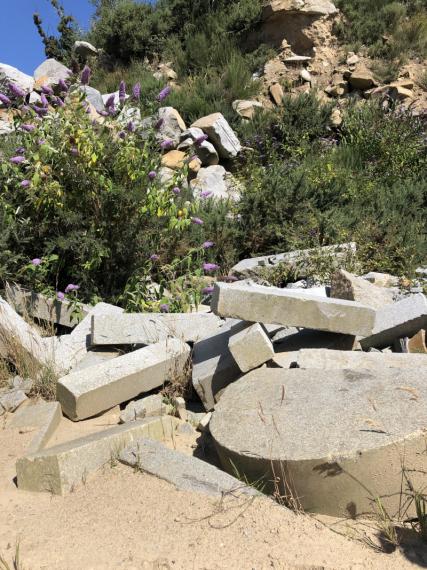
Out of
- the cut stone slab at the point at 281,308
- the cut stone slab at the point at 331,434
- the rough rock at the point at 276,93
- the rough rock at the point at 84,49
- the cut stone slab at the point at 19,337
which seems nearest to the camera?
the cut stone slab at the point at 331,434

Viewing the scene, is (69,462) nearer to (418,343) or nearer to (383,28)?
(418,343)

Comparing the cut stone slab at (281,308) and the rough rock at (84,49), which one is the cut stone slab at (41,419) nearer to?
the cut stone slab at (281,308)

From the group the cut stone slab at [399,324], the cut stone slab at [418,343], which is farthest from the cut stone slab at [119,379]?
the cut stone slab at [418,343]

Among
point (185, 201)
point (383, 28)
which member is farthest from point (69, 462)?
point (383, 28)

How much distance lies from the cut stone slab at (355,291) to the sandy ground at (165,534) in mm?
2046

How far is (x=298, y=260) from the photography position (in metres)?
5.32

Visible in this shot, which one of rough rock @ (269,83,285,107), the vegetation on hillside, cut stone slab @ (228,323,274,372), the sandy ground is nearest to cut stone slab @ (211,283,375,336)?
cut stone slab @ (228,323,274,372)

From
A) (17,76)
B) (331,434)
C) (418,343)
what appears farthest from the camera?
(17,76)

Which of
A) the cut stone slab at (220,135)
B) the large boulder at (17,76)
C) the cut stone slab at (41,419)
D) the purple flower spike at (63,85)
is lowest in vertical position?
the cut stone slab at (41,419)

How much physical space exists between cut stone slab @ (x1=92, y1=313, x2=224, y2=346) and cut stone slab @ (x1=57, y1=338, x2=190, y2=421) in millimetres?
238

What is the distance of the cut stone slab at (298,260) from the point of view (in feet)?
17.3

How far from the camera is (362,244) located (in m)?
5.76

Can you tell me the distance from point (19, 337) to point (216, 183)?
4551 millimetres

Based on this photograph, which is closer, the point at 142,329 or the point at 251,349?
the point at 251,349
